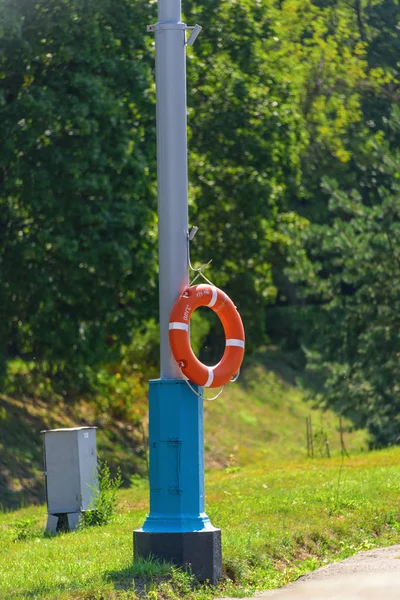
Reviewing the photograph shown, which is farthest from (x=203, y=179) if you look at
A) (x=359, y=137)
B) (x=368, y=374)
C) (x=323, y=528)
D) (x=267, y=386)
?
(x=323, y=528)

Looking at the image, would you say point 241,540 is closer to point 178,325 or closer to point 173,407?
point 173,407

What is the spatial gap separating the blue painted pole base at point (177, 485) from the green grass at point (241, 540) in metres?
0.24

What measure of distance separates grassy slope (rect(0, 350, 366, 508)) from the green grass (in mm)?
8353

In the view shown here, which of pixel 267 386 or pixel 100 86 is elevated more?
pixel 100 86

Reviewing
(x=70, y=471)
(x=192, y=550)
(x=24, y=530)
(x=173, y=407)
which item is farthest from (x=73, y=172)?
(x=192, y=550)

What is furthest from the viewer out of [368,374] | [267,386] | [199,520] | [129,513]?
[267,386]

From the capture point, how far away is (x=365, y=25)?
3747 cm

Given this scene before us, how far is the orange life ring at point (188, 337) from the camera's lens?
31.8ft

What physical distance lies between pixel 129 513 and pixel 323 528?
3.32 m

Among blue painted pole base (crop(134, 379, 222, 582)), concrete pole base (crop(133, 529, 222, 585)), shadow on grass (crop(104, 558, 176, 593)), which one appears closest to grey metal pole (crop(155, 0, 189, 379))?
blue painted pole base (crop(134, 379, 222, 582))

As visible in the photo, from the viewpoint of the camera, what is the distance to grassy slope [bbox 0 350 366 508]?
82.8ft

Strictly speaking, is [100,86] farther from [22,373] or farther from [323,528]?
[323,528]

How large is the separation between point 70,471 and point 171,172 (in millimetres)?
4611

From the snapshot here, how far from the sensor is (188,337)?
9781 mm
